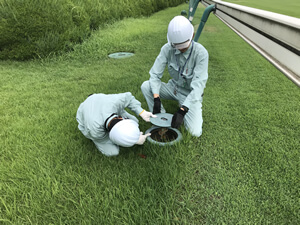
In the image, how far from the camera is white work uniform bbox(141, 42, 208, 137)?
2480mm

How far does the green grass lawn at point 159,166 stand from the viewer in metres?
1.66

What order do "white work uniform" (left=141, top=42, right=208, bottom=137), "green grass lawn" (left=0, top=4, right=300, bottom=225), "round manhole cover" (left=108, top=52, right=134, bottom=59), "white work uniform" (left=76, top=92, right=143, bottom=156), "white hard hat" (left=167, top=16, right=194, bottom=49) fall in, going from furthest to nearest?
"round manhole cover" (left=108, top=52, right=134, bottom=59), "white work uniform" (left=141, top=42, right=208, bottom=137), "white hard hat" (left=167, top=16, right=194, bottom=49), "white work uniform" (left=76, top=92, right=143, bottom=156), "green grass lawn" (left=0, top=4, right=300, bottom=225)

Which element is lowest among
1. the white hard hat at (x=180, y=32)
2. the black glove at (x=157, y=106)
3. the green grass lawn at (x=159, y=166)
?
the green grass lawn at (x=159, y=166)

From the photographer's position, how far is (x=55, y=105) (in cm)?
321

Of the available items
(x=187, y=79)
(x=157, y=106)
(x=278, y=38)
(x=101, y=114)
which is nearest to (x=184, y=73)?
(x=187, y=79)

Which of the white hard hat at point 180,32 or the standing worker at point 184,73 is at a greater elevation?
the white hard hat at point 180,32

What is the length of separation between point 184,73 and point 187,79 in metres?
0.10

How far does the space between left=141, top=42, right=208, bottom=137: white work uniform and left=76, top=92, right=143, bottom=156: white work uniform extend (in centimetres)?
61

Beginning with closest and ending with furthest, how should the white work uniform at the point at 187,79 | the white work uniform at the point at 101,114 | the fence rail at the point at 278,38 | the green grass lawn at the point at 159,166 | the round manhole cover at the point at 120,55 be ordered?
the fence rail at the point at 278,38 → the green grass lawn at the point at 159,166 → the white work uniform at the point at 101,114 → the white work uniform at the point at 187,79 → the round manhole cover at the point at 120,55

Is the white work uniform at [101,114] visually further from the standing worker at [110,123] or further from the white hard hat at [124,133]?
the white hard hat at [124,133]

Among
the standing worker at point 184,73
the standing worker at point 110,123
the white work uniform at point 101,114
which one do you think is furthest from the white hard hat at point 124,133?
the standing worker at point 184,73

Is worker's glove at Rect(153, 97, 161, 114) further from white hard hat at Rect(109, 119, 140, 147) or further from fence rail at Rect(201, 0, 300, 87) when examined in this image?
fence rail at Rect(201, 0, 300, 87)

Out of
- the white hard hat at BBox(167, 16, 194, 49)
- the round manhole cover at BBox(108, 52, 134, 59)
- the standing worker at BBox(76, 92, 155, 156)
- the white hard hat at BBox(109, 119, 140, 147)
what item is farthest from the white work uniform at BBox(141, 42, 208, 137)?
the round manhole cover at BBox(108, 52, 134, 59)

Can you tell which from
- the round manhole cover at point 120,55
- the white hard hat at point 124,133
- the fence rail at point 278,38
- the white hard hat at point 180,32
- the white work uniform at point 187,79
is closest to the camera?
the fence rail at point 278,38
